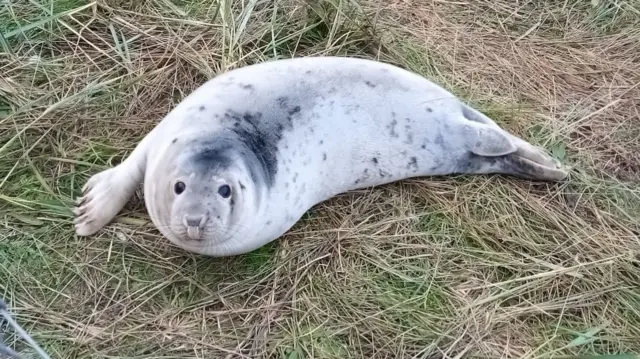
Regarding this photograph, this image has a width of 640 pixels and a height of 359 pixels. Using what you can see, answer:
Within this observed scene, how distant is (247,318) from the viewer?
2.23 meters

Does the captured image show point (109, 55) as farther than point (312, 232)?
Yes

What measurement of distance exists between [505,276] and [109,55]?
179 centimetres

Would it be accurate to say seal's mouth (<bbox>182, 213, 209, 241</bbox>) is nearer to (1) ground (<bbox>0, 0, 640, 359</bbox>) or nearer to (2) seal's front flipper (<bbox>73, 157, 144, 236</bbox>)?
(1) ground (<bbox>0, 0, 640, 359</bbox>)

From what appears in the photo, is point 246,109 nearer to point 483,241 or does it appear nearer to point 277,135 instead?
point 277,135

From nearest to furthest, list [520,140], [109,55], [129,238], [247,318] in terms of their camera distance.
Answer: [247,318] → [129,238] → [520,140] → [109,55]

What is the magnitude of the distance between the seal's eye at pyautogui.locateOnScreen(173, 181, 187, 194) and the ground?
341 mm

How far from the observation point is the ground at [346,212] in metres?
2.23

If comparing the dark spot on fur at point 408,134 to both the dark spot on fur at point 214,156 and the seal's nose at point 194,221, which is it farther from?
the seal's nose at point 194,221

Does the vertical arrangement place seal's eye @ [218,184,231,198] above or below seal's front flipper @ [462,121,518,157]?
above

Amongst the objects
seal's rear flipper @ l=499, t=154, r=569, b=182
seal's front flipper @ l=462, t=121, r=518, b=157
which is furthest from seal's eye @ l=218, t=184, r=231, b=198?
seal's rear flipper @ l=499, t=154, r=569, b=182

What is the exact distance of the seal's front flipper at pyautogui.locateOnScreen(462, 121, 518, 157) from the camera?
257 cm

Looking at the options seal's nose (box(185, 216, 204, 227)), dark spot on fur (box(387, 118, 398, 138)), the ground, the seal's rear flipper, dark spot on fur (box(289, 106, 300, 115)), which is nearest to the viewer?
seal's nose (box(185, 216, 204, 227))

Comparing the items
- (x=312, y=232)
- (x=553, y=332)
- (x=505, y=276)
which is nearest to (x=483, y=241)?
(x=505, y=276)

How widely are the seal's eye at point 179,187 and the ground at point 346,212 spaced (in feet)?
1.12
